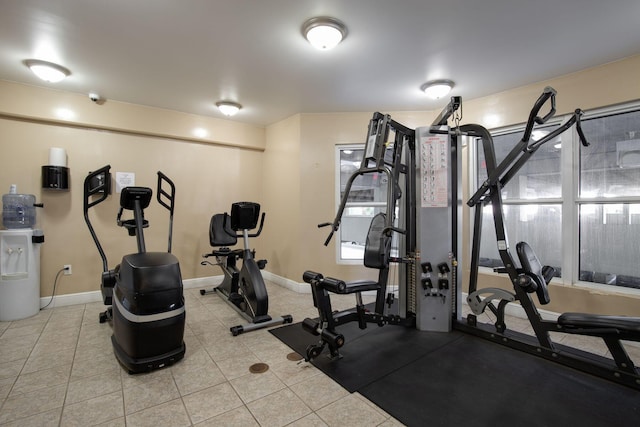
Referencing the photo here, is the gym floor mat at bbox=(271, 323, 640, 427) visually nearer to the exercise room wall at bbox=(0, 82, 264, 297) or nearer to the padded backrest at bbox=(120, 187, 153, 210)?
the padded backrest at bbox=(120, 187, 153, 210)

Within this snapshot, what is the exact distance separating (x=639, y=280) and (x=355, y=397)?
291 centimetres

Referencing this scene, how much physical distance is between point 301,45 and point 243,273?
7.65 ft

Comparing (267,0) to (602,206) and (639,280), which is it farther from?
(639,280)

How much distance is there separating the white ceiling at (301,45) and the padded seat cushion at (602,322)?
83.2 inches

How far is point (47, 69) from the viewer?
9.53 feet

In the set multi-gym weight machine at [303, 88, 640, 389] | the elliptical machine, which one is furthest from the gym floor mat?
the elliptical machine

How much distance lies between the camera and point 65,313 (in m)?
3.40

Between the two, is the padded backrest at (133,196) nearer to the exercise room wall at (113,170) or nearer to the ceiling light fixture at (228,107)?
the exercise room wall at (113,170)

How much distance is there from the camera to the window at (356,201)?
174 inches

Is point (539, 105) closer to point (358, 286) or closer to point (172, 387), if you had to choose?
point (358, 286)

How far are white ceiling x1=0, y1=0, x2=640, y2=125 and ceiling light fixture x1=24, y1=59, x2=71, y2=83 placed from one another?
0.07 metres

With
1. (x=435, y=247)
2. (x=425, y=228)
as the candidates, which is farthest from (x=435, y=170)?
(x=435, y=247)

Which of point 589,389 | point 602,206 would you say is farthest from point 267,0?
point 602,206

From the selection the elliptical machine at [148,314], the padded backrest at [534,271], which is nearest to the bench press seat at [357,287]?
the padded backrest at [534,271]
